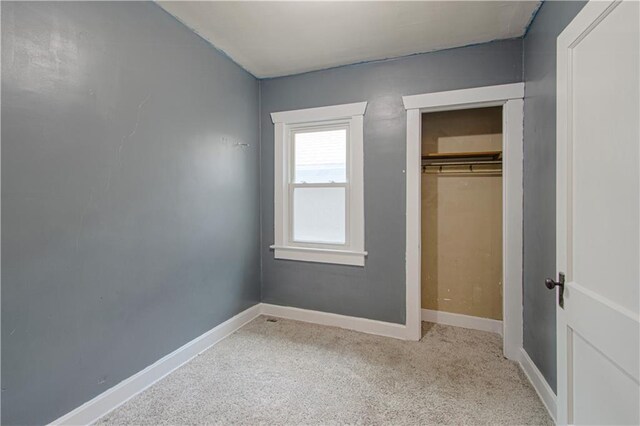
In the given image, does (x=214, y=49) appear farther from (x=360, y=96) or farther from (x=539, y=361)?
(x=539, y=361)

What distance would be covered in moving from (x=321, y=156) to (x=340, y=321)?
1686 mm

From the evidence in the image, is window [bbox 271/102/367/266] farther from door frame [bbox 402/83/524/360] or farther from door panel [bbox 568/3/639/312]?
door panel [bbox 568/3/639/312]

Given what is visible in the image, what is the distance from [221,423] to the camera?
5.20 ft

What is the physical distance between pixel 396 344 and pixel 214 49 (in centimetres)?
300

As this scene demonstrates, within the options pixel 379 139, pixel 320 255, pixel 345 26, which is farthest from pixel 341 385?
pixel 345 26

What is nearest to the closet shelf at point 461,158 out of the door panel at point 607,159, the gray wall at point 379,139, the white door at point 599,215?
the gray wall at point 379,139

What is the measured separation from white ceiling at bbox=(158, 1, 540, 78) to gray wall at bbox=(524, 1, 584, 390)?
30cm

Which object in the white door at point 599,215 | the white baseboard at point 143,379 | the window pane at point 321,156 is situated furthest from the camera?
the window pane at point 321,156

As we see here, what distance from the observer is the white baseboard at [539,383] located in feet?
5.41

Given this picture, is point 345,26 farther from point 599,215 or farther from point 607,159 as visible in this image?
point 599,215

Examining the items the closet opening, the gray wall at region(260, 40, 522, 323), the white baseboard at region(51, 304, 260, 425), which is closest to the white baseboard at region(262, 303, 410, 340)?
the gray wall at region(260, 40, 522, 323)

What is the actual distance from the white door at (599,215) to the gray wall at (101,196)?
7.66ft

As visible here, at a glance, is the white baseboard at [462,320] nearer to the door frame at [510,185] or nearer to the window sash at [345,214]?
the door frame at [510,185]

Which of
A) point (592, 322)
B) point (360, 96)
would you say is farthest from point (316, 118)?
point (592, 322)
